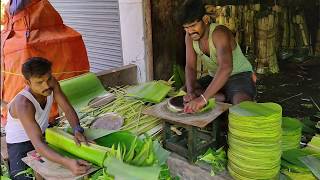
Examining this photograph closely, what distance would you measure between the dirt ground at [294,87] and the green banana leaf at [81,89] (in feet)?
8.95

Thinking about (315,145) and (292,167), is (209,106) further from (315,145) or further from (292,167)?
(315,145)

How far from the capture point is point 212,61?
368 cm

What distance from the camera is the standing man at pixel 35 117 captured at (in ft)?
9.09

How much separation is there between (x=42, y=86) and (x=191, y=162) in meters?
1.49

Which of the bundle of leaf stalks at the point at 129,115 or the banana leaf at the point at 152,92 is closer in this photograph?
the bundle of leaf stalks at the point at 129,115

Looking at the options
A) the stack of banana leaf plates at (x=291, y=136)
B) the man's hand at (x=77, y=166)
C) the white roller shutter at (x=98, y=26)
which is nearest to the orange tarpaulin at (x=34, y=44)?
the white roller shutter at (x=98, y=26)

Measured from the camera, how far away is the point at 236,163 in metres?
2.58

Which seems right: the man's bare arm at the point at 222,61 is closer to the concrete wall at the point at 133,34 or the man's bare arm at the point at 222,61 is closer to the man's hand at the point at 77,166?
the man's hand at the point at 77,166

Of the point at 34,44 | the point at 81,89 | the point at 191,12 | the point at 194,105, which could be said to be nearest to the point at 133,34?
the point at 81,89

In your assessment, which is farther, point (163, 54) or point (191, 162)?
point (163, 54)

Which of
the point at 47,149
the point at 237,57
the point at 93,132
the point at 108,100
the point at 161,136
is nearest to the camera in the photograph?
the point at 47,149

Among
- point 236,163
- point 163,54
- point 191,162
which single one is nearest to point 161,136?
point 191,162

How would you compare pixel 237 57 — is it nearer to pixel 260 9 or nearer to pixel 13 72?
pixel 13 72

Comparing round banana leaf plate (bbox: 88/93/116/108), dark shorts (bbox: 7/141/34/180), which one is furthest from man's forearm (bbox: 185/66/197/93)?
dark shorts (bbox: 7/141/34/180)
